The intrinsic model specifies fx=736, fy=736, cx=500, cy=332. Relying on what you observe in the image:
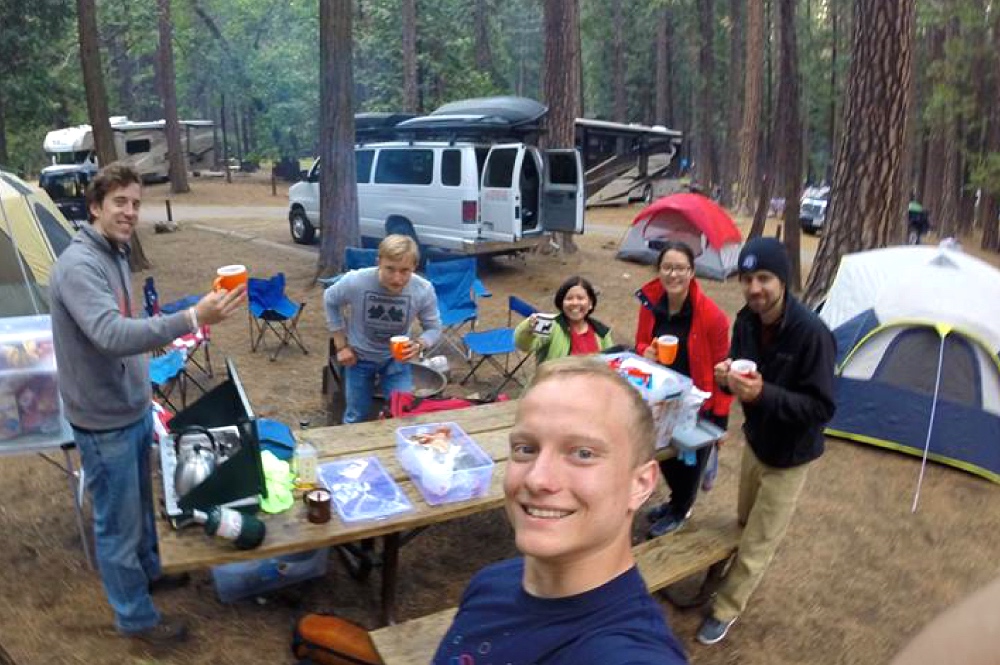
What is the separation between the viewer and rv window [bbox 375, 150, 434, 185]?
10.9 metres

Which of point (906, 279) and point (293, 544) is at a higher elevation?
point (906, 279)

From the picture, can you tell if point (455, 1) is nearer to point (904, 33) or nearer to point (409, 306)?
point (904, 33)

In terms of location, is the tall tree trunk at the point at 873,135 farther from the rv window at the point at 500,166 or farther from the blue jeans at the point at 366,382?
the blue jeans at the point at 366,382

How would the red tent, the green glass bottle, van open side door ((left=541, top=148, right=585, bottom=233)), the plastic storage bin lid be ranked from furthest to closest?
the red tent < van open side door ((left=541, top=148, right=585, bottom=233)) < the plastic storage bin lid < the green glass bottle

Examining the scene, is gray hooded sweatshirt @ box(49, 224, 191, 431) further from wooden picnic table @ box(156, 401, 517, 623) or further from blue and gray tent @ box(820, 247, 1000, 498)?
blue and gray tent @ box(820, 247, 1000, 498)

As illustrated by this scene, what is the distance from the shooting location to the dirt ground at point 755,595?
3.31m

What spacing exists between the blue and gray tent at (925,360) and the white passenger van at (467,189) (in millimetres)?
5575

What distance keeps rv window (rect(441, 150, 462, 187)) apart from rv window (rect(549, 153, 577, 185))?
63.4 inches

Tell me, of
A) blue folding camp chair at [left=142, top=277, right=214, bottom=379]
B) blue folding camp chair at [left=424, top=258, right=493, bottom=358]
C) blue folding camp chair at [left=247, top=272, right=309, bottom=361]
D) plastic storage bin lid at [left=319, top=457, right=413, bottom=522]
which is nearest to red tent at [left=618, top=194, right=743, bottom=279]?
blue folding camp chair at [left=424, top=258, right=493, bottom=358]

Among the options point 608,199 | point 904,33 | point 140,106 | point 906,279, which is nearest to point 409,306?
point 906,279

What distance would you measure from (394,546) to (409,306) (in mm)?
1507

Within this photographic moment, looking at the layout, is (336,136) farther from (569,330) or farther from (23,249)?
(569,330)

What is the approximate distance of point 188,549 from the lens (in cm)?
251

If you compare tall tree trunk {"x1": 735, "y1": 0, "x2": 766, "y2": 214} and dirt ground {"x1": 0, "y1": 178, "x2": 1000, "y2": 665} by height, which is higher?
tall tree trunk {"x1": 735, "y1": 0, "x2": 766, "y2": 214}
